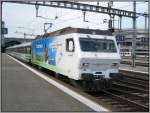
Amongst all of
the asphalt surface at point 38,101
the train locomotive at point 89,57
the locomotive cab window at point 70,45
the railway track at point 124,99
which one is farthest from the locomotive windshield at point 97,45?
the asphalt surface at point 38,101

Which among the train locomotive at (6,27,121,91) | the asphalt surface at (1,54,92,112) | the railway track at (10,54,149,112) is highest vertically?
the train locomotive at (6,27,121,91)

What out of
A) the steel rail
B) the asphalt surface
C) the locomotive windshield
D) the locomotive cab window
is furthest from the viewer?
the locomotive cab window

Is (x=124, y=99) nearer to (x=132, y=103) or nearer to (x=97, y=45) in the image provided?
(x=132, y=103)

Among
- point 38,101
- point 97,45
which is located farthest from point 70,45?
point 38,101

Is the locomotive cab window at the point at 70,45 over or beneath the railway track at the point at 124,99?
over

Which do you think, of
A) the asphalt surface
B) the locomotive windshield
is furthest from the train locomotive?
the asphalt surface

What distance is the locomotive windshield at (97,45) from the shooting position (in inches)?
615

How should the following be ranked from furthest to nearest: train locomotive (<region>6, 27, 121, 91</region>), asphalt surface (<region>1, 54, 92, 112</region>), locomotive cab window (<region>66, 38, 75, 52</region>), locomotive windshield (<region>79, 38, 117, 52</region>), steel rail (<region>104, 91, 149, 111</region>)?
locomotive cab window (<region>66, 38, 75, 52</region>), locomotive windshield (<region>79, 38, 117, 52</region>), train locomotive (<region>6, 27, 121, 91</region>), steel rail (<region>104, 91, 149, 111</region>), asphalt surface (<region>1, 54, 92, 112</region>)

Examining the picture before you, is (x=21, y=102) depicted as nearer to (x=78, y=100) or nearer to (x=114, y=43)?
(x=78, y=100)

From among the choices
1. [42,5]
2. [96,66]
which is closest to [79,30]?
[96,66]

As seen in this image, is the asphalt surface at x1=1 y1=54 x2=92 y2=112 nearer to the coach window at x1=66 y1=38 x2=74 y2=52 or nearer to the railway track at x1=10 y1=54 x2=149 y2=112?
the railway track at x1=10 y1=54 x2=149 y2=112

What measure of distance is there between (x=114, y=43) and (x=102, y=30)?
2.54 feet

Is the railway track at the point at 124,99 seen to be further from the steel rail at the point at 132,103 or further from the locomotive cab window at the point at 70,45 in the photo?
the locomotive cab window at the point at 70,45

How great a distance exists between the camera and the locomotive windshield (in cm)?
1563
